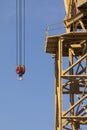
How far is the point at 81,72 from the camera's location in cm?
5294

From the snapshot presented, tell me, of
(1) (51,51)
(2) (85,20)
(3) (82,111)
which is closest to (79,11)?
(2) (85,20)

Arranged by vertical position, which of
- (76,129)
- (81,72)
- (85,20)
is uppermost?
(85,20)

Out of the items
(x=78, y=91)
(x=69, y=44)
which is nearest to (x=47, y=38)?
(x=69, y=44)

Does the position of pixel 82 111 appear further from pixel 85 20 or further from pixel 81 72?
pixel 85 20

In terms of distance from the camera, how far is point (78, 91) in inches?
2057

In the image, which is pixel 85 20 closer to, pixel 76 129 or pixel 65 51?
pixel 65 51

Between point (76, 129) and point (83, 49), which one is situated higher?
point (83, 49)

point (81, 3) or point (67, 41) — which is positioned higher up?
point (81, 3)

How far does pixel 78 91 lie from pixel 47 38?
5495 millimetres

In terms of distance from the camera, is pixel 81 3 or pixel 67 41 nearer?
pixel 81 3

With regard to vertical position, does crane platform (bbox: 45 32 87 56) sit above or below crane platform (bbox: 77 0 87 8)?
below

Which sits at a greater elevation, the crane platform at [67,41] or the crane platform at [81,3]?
the crane platform at [81,3]

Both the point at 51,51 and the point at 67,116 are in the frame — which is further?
the point at 51,51

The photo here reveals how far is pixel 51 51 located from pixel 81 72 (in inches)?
119
